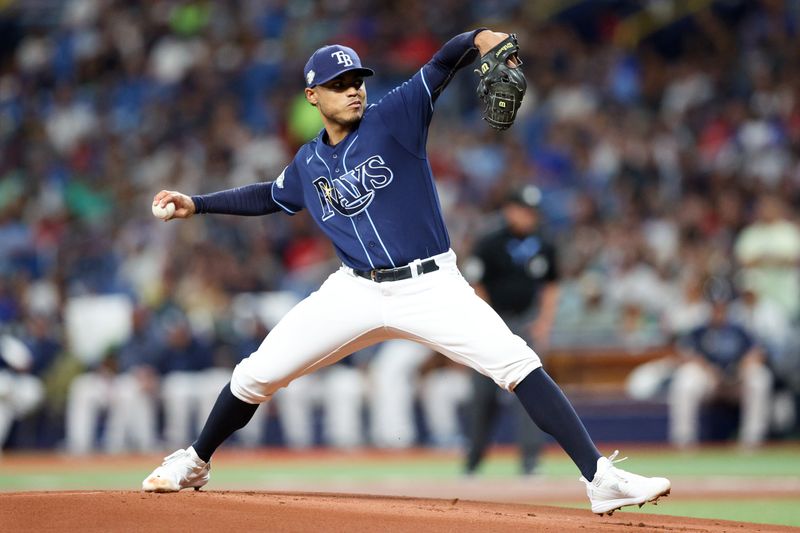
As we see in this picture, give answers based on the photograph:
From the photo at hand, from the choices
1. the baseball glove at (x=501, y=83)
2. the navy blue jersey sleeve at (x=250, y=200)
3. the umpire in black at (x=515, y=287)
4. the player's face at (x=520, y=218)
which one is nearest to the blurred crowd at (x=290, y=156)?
the umpire in black at (x=515, y=287)

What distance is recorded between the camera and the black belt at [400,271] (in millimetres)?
5609

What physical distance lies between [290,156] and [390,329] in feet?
38.8

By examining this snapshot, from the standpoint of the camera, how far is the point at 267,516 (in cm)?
532

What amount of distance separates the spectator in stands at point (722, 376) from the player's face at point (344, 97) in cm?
819

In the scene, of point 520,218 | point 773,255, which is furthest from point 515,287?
point 773,255

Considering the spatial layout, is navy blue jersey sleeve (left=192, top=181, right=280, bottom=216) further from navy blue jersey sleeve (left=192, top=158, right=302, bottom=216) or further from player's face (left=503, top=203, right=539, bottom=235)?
player's face (left=503, top=203, right=539, bottom=235)

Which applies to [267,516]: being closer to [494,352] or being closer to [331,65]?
[494,352]

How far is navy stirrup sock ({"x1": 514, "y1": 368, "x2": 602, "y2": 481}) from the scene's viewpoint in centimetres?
552

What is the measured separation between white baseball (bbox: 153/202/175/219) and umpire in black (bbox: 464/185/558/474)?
4526 mm

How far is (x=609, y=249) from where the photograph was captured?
14375mm

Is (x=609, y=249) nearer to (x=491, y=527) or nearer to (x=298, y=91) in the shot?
(x=298, y=91)

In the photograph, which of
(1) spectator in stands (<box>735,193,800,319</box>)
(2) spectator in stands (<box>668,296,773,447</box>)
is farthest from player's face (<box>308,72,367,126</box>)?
(1) spectator in stands (<box>735,193,800,319</box>)

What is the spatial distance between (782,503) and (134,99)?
13.6 metres

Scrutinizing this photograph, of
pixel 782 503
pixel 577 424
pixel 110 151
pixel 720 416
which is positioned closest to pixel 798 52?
pixel 720 416
